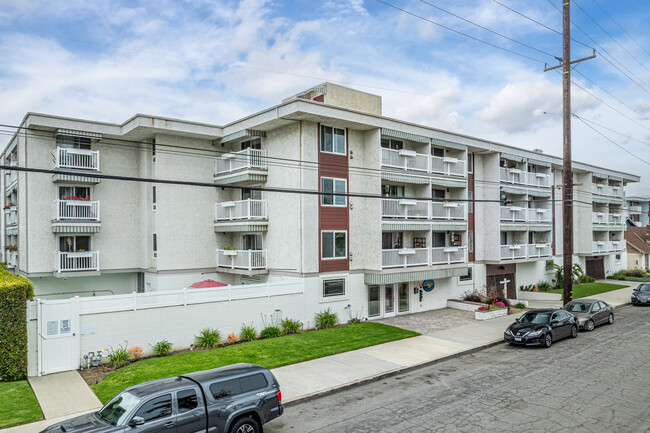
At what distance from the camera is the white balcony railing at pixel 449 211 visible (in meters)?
26.4

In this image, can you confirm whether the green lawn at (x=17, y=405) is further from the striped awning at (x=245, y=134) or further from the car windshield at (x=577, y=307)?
the car windshield at (x=577, y=307)

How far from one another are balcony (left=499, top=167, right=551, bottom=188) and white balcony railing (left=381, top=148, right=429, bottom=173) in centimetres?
809

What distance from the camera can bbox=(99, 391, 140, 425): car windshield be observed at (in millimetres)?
8648

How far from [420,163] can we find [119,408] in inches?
800

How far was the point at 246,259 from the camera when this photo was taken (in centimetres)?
2341

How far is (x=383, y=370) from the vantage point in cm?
1555

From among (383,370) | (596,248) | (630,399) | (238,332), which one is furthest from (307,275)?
(596,248)

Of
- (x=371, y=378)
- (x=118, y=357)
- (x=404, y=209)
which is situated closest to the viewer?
(x=371, y=378)

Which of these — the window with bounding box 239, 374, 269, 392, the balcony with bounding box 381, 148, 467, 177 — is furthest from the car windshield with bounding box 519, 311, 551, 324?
the window with bounding box 239, 374, 269, 392

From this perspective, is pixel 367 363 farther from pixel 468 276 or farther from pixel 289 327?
pixel 468 276

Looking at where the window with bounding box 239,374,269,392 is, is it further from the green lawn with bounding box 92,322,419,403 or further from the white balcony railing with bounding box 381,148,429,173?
the white balcony railing with bounding box 381,148,429,173

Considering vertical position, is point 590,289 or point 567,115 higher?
point 567,115

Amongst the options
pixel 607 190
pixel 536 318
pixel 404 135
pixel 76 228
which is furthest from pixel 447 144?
pixel 607 190

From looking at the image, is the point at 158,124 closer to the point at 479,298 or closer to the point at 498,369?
the point at 498,369
